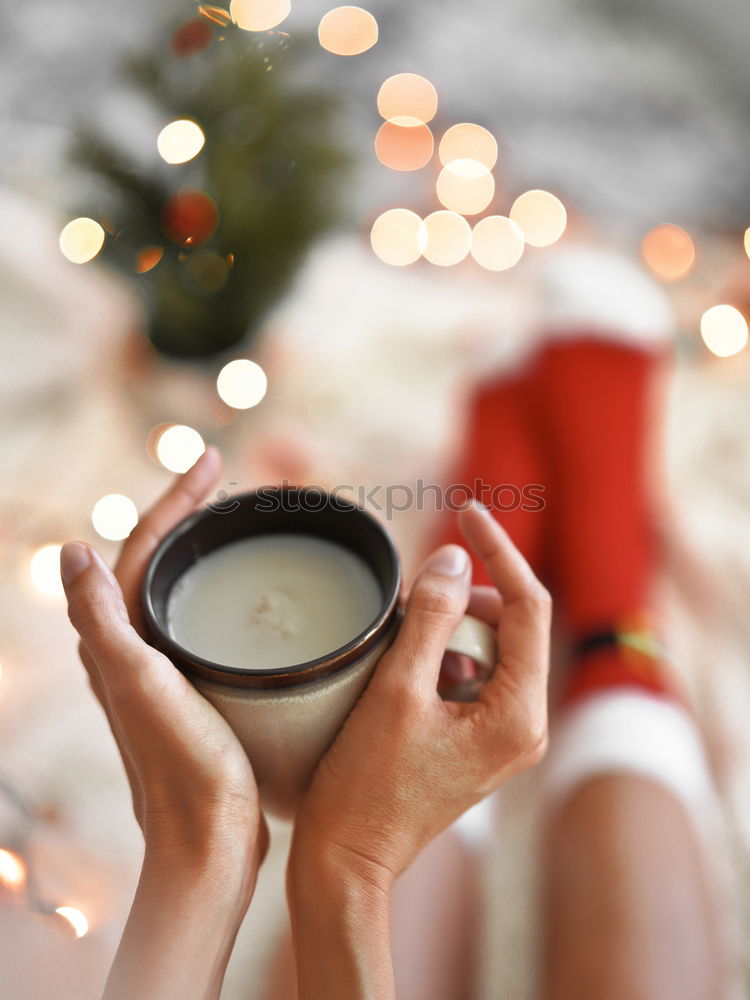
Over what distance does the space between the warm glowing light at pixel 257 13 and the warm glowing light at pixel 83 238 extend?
311 mm

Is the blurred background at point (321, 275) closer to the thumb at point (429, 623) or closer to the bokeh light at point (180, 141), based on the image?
the bokeh light at point (180, 141)

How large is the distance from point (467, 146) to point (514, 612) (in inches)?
45.6

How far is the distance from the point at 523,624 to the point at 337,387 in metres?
0.77

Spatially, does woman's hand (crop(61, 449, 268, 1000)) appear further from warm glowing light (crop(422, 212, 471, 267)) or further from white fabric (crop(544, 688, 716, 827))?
warm glowing light (crop(422, 212, 471, 267))

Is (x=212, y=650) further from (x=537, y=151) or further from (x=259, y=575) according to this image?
(x=537, y=151)

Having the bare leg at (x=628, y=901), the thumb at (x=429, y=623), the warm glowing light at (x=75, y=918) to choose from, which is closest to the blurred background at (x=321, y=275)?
the warm glowing light at (x=75, y=918)

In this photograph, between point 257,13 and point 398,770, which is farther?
point 257,13

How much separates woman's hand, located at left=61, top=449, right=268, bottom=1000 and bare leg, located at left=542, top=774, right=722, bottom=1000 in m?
0.32

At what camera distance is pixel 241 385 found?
4.01ft

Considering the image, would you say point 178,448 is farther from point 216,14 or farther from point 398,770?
point 398,770

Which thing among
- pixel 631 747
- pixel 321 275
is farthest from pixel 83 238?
pixel 631 747

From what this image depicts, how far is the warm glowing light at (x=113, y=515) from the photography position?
2.98 ft

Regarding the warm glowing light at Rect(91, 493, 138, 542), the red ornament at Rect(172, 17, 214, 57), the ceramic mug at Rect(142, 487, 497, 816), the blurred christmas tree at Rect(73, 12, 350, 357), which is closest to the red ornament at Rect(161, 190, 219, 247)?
the blurred christmas tree at Rect(73, 12, 350, 357)

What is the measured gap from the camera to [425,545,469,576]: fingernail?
1.80 feet
